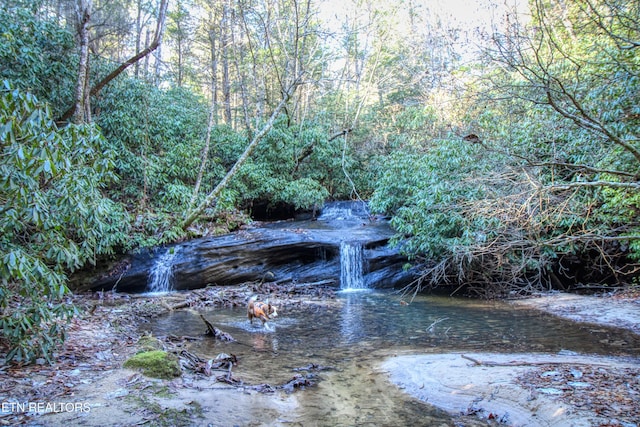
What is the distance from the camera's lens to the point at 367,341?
24.3 feet

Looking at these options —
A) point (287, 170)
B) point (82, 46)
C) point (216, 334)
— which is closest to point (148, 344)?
point (216, 334)

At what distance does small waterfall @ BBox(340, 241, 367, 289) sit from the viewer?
1329cm

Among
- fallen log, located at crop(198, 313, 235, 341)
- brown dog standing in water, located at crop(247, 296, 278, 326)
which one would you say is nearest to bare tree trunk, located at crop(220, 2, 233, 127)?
brown dog standing in water, located at crop(247, 296, 278, 326)

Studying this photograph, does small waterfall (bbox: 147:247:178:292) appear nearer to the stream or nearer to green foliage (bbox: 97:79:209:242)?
the stream

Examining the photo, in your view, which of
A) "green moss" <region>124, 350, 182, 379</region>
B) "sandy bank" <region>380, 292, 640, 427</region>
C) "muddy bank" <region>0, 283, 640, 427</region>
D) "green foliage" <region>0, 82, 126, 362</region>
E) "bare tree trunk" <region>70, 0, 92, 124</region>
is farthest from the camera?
"bare tree trunk" <region>70, 0, 92, 124</region>

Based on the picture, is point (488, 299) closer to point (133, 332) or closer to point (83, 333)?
point (133, 332)

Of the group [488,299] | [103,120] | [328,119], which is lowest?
[488,299]

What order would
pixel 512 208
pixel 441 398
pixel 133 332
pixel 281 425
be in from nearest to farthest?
pixel 281 425, pixel 441 398, pixel 512 208, pixel 133 332

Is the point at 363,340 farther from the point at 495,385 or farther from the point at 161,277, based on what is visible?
the point at 161,277

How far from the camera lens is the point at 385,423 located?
13.9 feet

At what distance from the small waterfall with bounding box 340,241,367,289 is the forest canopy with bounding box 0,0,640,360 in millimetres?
1723

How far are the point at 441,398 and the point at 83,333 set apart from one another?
16.9ft

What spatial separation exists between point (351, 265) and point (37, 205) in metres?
10.2

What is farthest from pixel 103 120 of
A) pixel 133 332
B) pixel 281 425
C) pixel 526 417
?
pixel 526 417
